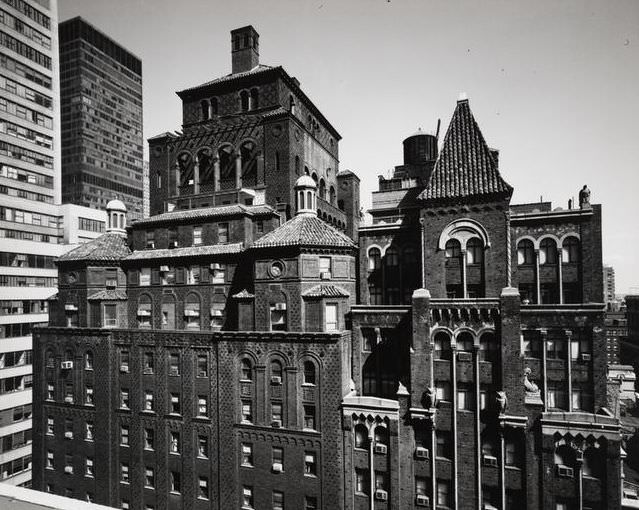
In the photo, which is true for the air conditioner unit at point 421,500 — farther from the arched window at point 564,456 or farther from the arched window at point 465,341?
the arched window at point 465,341

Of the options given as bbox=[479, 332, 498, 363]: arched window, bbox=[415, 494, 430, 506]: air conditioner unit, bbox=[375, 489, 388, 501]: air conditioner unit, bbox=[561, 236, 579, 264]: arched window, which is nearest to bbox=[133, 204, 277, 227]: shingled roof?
bbox=[479, 332, 498, 363]: arched window

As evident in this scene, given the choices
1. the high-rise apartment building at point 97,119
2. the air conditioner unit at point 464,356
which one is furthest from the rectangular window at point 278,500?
the high-rise apartment building at point 97,119

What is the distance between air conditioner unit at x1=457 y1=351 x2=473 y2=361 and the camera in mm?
30453

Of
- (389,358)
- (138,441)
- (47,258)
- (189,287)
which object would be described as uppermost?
(47,258)

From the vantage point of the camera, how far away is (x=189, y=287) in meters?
39.2

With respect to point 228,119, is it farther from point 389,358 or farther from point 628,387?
point 628,387

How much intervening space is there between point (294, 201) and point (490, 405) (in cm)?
2587

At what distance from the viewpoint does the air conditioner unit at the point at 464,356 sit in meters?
30.5

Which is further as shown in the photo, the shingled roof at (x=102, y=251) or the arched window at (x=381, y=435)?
the shingled roof at (x=102, y=251)

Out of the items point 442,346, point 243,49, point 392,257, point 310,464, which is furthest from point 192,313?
point 243,49

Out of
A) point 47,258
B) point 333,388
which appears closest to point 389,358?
point 333,388

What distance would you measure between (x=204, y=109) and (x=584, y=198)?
4092 cm

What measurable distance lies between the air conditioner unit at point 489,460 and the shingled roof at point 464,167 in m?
20.2

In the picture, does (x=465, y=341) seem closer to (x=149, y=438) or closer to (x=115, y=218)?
(x=149, y=438)
